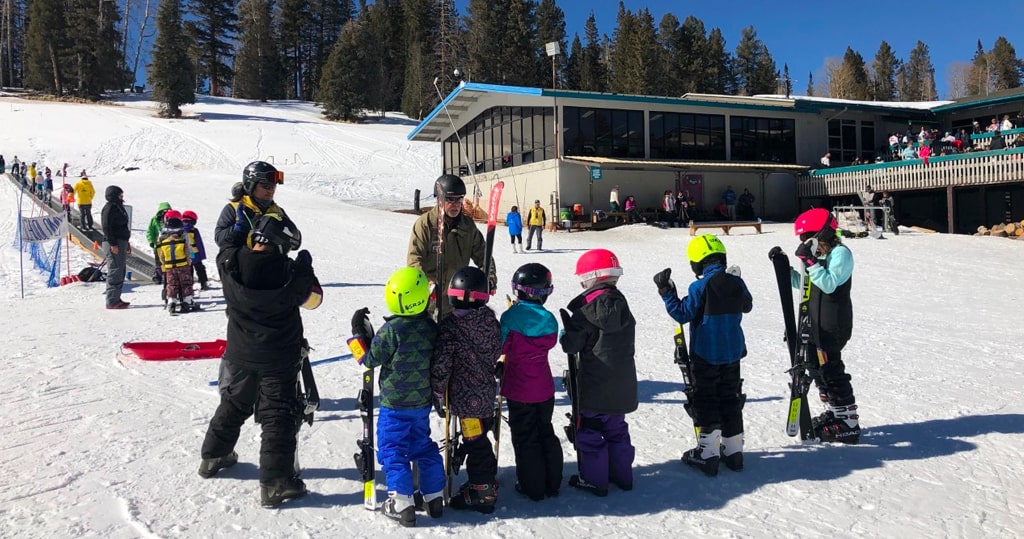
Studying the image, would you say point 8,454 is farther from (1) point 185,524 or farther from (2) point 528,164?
(2) point 528,164

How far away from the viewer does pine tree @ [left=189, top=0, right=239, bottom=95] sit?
68438 mm

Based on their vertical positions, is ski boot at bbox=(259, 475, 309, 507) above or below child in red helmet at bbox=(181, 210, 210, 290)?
below

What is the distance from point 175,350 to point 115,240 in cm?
398

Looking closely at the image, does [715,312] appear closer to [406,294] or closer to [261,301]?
[406,294]

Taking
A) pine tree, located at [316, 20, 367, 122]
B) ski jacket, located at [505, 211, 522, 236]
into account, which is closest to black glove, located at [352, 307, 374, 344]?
ski jacket, located at [505, 211, 522, 236]

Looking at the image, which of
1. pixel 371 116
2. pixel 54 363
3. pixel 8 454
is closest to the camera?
pixel 8 454

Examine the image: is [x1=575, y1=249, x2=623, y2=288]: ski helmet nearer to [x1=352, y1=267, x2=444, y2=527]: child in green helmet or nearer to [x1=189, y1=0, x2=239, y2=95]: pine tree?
[x1=352, y1=267, x2=444, y2=527]: child in green helmet

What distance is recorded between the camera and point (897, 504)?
3.63 meters

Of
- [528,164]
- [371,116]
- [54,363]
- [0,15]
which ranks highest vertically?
[0,15]

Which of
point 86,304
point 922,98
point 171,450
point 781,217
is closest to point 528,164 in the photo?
point 781,217

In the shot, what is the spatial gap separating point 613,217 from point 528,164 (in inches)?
176

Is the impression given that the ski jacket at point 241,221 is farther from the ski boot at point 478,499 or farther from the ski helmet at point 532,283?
the ski boot at point 478,499

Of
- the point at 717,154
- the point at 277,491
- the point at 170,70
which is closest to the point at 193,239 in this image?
the point at 277,491

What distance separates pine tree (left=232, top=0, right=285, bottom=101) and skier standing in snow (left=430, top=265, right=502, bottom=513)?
7145 centimetres
